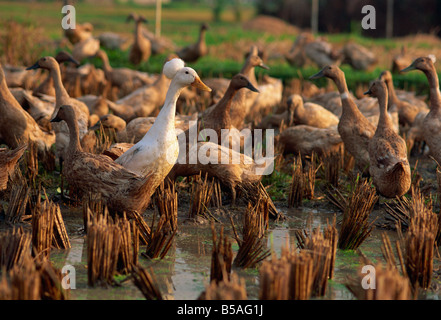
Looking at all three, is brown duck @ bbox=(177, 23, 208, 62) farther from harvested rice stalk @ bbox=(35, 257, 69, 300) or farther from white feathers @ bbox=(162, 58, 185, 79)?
harvested rice stalk @ bbox=(35, 257, 69, 300)

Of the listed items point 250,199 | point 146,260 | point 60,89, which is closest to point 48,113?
point 60,89

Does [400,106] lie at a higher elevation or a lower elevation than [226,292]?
higher

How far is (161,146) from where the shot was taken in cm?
553

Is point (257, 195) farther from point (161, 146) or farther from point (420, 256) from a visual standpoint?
point (420, 256)

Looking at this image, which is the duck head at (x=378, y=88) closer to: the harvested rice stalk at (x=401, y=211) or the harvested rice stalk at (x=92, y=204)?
the harvested rice stalk at (x=401, y=211)

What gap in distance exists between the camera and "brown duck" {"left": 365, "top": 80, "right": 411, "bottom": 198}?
6.08 m

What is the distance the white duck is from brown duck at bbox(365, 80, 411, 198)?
204cm

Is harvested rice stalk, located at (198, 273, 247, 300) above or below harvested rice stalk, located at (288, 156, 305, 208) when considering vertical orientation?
below

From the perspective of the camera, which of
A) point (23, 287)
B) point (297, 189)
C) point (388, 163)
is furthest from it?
point (297, 189)

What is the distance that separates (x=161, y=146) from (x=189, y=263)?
1.16 m

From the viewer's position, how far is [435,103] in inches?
283

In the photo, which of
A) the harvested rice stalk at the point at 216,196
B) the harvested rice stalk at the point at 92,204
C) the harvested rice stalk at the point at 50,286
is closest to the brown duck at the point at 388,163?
the harvested rice stalk at the point at 216,196
